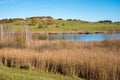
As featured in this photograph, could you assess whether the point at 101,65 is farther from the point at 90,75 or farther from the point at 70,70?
the point at 70,70

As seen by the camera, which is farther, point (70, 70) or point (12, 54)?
point (12, 54)

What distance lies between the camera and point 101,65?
35.3 ft

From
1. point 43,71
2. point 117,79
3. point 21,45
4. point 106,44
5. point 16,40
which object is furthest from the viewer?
point 16,40

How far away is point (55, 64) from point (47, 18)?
76.6 meters

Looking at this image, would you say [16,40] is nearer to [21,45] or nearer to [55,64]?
[21,45]

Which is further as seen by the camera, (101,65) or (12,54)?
(12,54)

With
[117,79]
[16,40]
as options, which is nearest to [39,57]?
[117,79]

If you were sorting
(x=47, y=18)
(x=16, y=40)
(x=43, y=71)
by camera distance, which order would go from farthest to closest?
(x=47, y=18)
(x=16, y=40)
(x=43, y=71)

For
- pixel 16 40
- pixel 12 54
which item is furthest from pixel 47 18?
pixel 12 54

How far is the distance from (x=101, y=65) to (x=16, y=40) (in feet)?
43.2

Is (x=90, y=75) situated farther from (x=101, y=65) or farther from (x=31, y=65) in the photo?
(x=31, y=65)

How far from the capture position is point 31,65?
512 inches

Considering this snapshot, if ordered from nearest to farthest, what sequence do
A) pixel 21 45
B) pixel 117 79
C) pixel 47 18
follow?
pixel 117 79
pixel 21 45
pixel 47 18

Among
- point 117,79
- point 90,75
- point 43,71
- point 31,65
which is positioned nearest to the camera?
point 117,79
